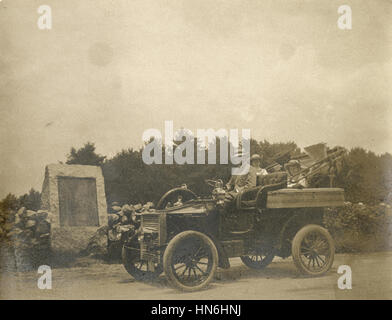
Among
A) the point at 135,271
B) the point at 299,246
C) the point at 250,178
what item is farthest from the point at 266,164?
the point at 135,271

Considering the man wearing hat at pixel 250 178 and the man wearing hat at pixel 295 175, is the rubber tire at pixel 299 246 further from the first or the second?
the man wearing hat at pixel 250 178

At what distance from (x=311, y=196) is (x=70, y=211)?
349 cm

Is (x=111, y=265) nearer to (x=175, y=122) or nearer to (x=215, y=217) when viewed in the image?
(x=215, y=217)

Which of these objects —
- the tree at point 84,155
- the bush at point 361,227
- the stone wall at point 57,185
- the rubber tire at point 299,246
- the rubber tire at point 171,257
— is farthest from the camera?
the bush at point 361,227

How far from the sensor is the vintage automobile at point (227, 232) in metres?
5.86

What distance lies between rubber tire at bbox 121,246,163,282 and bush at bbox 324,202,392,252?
269 centimetres

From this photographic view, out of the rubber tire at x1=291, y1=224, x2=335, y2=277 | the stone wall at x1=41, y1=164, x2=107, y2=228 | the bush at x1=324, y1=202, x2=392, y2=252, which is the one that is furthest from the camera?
the bush at x1=324, y1=202, x2=392, y2=252

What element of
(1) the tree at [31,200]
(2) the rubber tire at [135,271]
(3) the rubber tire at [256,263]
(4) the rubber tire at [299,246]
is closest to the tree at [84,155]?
(1) the tree at [31,200]

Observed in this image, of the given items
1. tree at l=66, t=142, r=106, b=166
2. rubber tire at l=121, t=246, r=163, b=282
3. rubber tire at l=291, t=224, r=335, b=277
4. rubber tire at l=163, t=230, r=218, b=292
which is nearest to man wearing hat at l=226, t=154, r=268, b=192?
rubber tire at l=291, t=224, r=335, b=277

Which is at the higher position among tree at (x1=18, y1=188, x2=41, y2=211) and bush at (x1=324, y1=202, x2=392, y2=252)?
tree at (x1=18, y1=188, x2=41, y2=211)

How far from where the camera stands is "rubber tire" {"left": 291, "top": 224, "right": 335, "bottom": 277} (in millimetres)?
6219

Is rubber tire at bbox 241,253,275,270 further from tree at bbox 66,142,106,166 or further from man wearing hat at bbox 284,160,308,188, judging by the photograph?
tree at bbox 66,142,106,166

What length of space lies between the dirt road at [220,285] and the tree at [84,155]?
1543mm

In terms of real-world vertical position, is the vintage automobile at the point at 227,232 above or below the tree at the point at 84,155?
below
